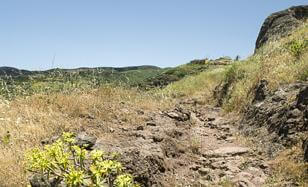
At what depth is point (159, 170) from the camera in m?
6.94

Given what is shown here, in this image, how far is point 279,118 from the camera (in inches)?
355

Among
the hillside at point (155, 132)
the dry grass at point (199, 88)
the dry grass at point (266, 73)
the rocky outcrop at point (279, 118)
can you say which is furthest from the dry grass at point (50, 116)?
the dry grass at point (199, 88)

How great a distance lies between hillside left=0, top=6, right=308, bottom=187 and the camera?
5613 millimetres

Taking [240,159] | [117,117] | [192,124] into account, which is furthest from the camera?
[192,124]

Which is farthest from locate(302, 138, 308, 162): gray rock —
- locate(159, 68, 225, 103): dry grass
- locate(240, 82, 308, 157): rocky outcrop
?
locate(159, 68, 225, 103): dry grass

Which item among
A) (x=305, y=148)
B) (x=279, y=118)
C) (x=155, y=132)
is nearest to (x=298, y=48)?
(x=279, y=118)

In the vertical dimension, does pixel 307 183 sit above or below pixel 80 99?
below

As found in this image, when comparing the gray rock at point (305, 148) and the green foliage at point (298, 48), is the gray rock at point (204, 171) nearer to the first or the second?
the gray rock at point (305, 148)

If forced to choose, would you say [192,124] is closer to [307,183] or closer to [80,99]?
[80,99]

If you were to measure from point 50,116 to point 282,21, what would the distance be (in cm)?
1726

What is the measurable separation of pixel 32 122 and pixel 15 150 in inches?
67.7

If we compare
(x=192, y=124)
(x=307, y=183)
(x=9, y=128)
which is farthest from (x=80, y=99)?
(x=307, y=183)

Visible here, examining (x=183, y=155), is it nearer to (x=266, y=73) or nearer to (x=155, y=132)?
(x=155, y=132)

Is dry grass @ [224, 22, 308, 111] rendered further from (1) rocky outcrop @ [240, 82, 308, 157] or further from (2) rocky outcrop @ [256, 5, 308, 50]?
(2) rocky outcrop @ [256, 5, 308, 50]
